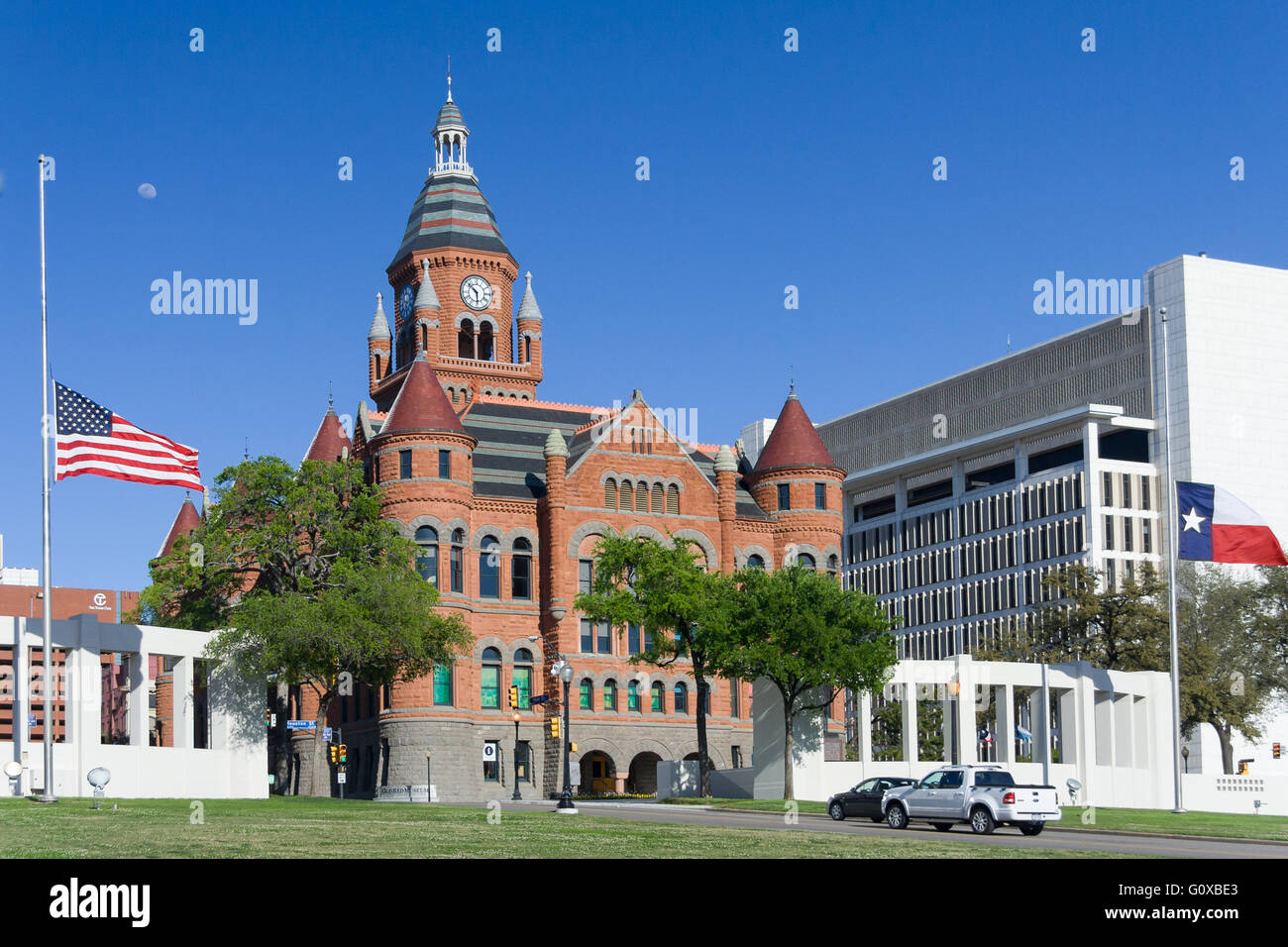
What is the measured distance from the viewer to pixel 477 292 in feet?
354

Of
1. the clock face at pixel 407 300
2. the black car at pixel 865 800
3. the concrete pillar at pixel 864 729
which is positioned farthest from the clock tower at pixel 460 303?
the black car at pixel 865 800

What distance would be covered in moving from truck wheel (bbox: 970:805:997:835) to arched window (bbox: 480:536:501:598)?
53.0 m

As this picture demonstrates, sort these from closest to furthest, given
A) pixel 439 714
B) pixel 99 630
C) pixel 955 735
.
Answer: pixel 99 630 → pixel 955 735 → pixel 439 714

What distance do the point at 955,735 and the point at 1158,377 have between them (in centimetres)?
8517

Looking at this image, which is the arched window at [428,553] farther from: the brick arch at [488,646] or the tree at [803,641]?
the tree at [803,641]

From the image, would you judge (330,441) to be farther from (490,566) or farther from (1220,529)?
(1220,529)

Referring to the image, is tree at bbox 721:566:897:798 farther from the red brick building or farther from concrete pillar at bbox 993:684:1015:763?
the red brick building

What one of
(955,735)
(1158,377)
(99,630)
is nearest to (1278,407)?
(1158,377)

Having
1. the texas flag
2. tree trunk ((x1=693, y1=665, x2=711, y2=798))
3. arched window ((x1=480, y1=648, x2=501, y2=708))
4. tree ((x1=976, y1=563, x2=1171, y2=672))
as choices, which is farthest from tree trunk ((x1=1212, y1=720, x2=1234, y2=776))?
the texas flag

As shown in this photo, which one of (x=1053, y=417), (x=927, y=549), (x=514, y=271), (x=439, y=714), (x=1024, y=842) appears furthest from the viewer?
(x=927, y=549)

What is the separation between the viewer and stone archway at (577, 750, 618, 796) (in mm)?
87562

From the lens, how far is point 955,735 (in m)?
65.7
